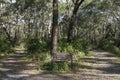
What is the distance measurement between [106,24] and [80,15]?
710 cm

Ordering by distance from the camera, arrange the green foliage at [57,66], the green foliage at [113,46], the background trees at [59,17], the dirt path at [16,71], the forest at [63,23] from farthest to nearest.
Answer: the background trees at [59,17], the green foliage at [113,46], the forest at [63,23], the green foliage at [57,66], the dirt path at [16,71]

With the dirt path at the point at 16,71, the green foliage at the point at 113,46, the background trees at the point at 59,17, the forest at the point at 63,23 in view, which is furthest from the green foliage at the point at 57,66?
the background trees at the point at 59,17

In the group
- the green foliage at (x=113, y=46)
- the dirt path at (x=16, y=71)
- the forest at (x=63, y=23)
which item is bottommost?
the dirt path at (x=16, y=71)

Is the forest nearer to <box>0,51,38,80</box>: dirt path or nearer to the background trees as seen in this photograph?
the background trees

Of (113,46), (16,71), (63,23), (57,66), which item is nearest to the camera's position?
(16,71)

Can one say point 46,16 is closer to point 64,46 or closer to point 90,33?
point 90,33

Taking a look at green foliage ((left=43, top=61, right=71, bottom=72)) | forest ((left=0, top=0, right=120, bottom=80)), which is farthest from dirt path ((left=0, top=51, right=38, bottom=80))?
forest ((left=0, top=0, right=120, bottom=80))

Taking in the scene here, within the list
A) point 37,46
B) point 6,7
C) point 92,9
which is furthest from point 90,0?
point 37,46

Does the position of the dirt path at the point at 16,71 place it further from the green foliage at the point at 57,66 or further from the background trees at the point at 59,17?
the background trees at the point at 59,17

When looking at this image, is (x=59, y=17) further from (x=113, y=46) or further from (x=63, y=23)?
(x=113, y=46)

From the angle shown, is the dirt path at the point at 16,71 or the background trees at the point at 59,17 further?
the background trees at the point at 59,17

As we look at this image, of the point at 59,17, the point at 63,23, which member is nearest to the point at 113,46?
the point at 63,23

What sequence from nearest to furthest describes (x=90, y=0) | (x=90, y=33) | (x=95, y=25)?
(x=90, y=0) → (x=95, y=25) → (x=90, y=33)

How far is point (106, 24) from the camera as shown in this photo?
240ft
